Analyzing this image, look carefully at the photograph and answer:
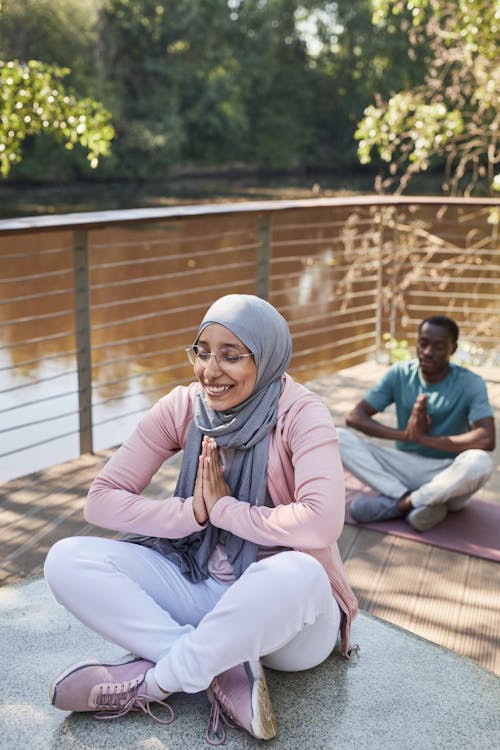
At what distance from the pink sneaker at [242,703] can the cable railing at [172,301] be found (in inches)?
65.2

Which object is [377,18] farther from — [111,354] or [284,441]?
[284,441]

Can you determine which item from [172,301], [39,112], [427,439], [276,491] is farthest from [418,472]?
[172,301]

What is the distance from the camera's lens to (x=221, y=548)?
188cm

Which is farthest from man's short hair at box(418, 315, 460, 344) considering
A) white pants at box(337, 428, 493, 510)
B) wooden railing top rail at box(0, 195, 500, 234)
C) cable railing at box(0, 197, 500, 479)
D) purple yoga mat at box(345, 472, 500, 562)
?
wooden railing top rail at box(0, 195, 500, 234)

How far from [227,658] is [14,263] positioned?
13.2 meters

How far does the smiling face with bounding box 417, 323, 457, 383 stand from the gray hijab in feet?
4.02

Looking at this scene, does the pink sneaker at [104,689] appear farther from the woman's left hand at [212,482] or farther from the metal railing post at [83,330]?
the metal railing post at [83,330]

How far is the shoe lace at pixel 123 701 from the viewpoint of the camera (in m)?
1.66

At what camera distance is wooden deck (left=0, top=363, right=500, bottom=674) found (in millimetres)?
2330

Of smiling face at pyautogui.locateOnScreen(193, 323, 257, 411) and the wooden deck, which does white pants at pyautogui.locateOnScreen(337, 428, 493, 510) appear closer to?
the wooden deck

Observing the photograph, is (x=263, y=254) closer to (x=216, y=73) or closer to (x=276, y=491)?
(x=276, y=491)

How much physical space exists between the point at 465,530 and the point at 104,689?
5.30ft

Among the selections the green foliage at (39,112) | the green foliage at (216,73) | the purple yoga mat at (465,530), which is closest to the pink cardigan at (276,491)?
the purple yoga mat at (465,530)

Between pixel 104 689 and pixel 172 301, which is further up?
pixel 104 689
